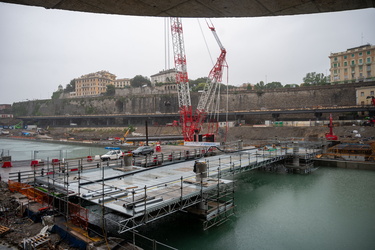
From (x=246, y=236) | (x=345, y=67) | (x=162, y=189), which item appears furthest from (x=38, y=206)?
(x=345, y=67)

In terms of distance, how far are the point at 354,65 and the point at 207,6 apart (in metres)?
82.4

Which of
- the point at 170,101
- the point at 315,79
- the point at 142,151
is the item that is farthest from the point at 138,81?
the point at 142,151

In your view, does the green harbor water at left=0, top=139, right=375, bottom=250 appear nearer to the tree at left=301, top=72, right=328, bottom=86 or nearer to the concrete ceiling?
the concrete ceiling

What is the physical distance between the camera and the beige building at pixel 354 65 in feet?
218

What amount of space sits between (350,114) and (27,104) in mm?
126000

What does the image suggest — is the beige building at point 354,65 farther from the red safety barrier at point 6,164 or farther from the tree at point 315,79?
the red safety barrier at point 6,164

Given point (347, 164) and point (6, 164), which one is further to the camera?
point (347, 164)

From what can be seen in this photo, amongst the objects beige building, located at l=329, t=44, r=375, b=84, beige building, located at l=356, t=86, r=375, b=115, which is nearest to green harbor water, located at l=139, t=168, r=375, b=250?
beige building, located at l=356, t=86, r=375, b=115

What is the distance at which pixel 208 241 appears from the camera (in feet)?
39.8

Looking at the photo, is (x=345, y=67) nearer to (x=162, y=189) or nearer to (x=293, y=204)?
(x=293, y=204)

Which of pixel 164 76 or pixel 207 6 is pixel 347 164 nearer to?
pixel 207 6

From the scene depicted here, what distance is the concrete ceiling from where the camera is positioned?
3490 mm

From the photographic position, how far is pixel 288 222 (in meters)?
14.2

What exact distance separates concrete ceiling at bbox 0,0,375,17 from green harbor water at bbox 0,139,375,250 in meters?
10.7
